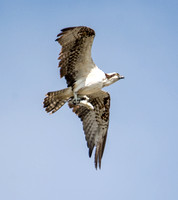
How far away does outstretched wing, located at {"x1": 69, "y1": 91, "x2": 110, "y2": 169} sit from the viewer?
574 inches

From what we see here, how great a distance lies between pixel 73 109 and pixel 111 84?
62.1 inches

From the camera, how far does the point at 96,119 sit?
48.8ft

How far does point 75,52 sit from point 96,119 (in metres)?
2.49

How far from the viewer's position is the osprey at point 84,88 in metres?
12.9

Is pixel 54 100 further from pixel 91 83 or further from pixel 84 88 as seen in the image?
pixel 91 83

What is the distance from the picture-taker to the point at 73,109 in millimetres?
14719

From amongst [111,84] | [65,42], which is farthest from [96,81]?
[65,42]

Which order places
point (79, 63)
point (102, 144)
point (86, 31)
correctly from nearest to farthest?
point (86, 31)
point (79, 63)
point (102, 144)

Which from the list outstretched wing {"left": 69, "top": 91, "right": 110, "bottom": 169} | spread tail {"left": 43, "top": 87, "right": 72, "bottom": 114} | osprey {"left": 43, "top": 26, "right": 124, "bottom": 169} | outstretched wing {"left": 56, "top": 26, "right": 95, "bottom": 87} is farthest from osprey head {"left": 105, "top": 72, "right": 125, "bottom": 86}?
spread tail {"left": 43, "top": 87, "right": 72, "bottom": 114}

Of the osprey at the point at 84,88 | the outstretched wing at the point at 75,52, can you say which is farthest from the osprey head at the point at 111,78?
the outstretched wing at the point at 75,52

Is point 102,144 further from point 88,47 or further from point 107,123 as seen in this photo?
point 88,47

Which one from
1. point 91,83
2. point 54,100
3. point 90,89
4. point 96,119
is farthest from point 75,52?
point 96,119

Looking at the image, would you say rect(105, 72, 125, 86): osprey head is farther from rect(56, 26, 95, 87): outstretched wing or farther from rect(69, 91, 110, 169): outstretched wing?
rect(69, 91, 110, 169): outstretched wing

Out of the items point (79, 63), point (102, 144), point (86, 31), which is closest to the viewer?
point (86, 31)
